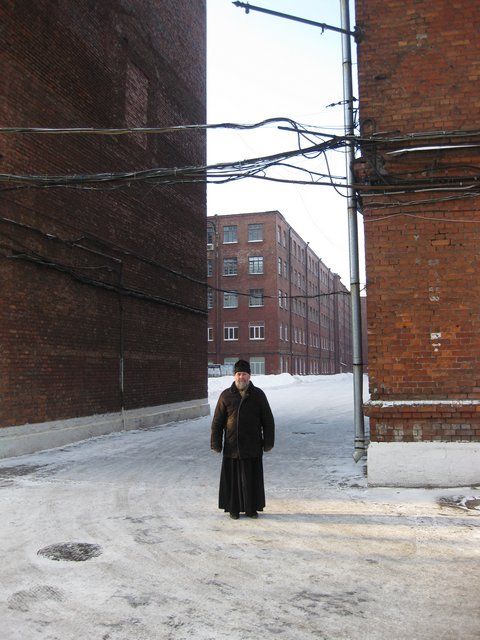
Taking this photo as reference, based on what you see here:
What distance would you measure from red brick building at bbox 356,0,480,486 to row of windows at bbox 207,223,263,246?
40658 mm

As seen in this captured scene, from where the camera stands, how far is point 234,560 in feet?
15.5

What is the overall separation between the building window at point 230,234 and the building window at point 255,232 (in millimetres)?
1255

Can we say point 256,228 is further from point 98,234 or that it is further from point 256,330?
point 98,234

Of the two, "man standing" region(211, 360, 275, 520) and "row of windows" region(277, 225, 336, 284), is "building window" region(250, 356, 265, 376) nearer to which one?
"row of windows" region(277, 225, 336, 284)

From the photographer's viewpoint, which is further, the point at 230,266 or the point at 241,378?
the point at 230,266

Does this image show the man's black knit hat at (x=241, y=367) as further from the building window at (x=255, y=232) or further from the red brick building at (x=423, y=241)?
the building window at (x=255, y=232)

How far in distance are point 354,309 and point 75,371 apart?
20.0 feet

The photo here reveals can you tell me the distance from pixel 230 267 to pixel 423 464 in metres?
42.0

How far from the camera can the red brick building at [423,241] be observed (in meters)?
7.18

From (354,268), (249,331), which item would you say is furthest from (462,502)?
(249,331)

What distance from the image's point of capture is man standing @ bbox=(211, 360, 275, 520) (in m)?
6.10

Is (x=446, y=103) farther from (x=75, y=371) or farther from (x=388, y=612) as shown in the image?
(x=75, y=371)

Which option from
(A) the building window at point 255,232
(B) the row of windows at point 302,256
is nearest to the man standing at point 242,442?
(A) the building window at point 255,232

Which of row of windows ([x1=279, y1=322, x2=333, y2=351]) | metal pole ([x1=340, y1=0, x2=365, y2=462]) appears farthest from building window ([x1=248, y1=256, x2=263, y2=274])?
metal pole ([x1=340, y1=0, x2=365, y2=462])
